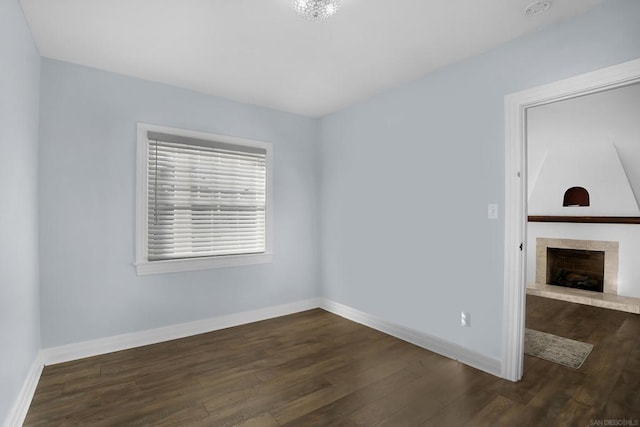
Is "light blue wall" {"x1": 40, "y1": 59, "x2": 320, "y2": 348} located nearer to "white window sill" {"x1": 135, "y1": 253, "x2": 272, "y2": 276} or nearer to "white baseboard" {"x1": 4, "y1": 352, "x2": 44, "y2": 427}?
"white window sill" {"x1": 135, "y1": 253, "x2": 272, "y2": 276}

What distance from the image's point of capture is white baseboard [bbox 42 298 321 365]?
2822 millimetres

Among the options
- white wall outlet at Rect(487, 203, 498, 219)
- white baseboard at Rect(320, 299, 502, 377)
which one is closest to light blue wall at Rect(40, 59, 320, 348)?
white baseboard at Rect(320, 299, 502, 377)

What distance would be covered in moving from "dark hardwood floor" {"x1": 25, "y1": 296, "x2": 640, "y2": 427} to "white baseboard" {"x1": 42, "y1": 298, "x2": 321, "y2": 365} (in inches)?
3.5

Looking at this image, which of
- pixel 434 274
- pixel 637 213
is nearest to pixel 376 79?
pixel 434 274

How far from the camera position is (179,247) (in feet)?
11.1

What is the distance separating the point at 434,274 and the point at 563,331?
5.93ft

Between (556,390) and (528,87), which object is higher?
(528,87)

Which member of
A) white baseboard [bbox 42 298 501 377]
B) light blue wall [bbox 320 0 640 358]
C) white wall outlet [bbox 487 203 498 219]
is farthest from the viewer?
white baseboard [bbox 42 298 501 377]

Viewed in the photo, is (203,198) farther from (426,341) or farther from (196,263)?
(426,341)

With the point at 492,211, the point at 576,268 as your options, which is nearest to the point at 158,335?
the point at 492,211

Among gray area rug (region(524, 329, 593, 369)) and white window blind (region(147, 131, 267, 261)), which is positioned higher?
white window blind (region(147, 131, 267, 261))

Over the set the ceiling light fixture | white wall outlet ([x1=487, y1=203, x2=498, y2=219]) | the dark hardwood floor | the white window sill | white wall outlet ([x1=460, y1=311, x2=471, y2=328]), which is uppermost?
the ceiling light fixture

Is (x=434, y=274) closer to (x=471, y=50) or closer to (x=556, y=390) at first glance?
(x=556, y=390)

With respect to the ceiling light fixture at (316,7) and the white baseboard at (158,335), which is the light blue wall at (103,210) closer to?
the white baseboard at (158,335)
